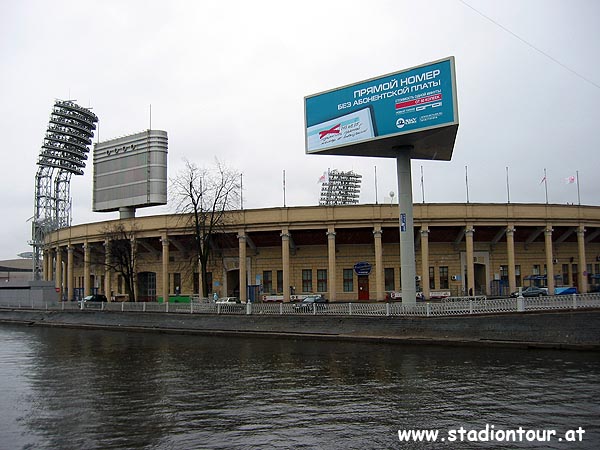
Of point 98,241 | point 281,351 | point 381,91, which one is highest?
point 381,91

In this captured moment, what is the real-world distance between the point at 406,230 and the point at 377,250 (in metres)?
13.1

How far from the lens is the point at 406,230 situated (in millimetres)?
29672

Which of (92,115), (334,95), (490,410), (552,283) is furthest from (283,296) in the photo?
(92,115)

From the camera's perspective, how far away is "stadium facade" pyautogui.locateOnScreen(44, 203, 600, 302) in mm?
43656

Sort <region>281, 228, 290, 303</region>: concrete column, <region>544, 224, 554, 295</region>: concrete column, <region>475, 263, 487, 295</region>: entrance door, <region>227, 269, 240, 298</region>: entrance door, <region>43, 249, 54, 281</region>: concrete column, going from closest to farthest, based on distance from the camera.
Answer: <region>281, 228, 290, 303</region>: concrete column < <region>544, 224, 554, 295</region>: concrete column < <region>475, 263, 487, 295</region>: entrance door < <region>227, 269, 240, 298</region>: entrance door < <region>43, 249, 54, 281</region>: concrete column

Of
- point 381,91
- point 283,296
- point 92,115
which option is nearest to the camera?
point 381,91

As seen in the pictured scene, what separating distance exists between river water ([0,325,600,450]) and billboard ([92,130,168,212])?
27.5 metres

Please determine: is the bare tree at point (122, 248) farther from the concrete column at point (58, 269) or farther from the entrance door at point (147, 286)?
the concrete column at point (58, 269)

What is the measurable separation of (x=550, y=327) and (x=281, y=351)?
12400 mm

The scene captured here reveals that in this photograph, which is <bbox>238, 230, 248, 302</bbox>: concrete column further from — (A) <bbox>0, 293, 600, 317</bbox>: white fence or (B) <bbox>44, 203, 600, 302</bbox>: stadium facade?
(A) <bbox>0, 293, 600, 317</bbox>: white fence

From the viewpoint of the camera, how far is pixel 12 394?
1631 centimetres

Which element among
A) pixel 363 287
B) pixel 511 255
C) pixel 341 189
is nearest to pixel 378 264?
pixel 363 287

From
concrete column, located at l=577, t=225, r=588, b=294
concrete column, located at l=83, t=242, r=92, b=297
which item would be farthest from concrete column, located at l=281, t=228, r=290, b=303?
concrete column, located at l=577, t=225, r=588, b=294

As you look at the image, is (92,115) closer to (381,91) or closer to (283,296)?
(283,296)
